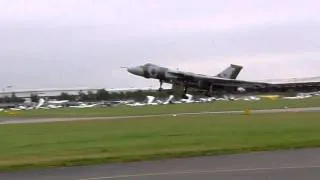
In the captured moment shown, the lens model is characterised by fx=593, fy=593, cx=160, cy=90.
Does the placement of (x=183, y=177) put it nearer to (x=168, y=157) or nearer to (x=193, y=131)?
(x=168, y=157)

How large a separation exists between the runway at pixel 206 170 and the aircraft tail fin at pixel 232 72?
86.0m

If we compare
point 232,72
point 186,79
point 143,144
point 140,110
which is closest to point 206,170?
point 143,144

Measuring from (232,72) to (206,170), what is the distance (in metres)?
89.1

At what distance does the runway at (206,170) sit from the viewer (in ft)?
36.3

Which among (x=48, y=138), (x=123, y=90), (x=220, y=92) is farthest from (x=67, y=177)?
(x=123, y=90)

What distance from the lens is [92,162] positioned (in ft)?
47.1

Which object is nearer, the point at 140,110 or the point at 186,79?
the point at 140,110

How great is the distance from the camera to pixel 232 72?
100250mm

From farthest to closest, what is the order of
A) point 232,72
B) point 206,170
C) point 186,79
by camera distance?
point 232,72, point 186,79, point 206,170

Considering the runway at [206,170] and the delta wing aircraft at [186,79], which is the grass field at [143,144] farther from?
the delta wing aircraft at [186,79]

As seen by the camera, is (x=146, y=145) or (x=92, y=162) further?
(x=146, y=145)

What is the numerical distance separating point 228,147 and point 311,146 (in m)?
2.35

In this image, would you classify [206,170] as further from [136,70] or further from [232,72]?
[232,72]

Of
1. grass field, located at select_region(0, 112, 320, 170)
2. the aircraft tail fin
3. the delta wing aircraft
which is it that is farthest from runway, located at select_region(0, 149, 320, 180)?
the aircraft tail fin
